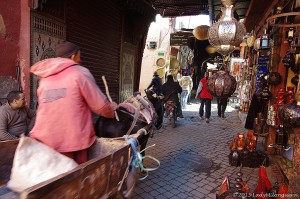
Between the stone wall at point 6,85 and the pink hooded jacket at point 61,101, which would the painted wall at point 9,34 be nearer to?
the stone wall at point 6,85

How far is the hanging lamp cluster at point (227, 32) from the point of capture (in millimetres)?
3721

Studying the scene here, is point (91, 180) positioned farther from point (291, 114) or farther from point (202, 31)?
point (202, 31)

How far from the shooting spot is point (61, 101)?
7.50 feet

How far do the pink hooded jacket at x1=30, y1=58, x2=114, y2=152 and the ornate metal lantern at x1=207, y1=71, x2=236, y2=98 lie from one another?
7.81ft

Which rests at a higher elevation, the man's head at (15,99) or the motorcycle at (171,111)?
the man's head at (15,99)

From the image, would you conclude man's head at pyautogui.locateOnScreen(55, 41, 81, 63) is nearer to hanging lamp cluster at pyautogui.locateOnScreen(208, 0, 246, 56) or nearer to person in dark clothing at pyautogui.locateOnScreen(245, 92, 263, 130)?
hanging lamp cluster at pyautogui.locateOnScreen(208, 0, 246, 56)

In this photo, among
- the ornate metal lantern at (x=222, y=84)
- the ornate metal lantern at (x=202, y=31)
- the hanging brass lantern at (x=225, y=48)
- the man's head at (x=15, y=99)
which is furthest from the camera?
the ornate metal lantern at (x=202, y=31)

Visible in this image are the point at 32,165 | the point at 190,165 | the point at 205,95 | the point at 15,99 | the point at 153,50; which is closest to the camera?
the point at 32,165

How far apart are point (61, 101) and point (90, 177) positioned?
769 mm

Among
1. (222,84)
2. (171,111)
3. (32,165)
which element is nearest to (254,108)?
(222,84)

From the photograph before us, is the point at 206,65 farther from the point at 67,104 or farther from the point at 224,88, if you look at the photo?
the point at 67,104

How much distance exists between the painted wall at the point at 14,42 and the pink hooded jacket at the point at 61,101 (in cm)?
167

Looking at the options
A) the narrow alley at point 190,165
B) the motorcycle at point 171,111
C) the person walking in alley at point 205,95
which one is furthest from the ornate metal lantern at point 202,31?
the narrow alley at point 190,165

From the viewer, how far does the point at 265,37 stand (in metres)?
5.21
